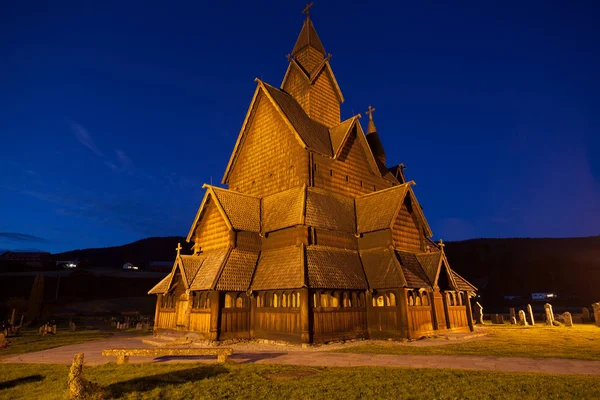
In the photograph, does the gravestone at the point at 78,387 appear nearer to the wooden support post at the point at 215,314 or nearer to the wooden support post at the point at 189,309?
the wooden support post at the point at 215,314

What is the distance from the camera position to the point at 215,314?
18.4 metres

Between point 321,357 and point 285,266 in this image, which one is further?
point 285,266

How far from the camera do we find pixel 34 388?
9.65m

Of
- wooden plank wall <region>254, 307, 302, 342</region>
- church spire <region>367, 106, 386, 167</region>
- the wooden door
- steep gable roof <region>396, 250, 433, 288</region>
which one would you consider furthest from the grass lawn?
church spire <region>367, 106, 386, 167</region>

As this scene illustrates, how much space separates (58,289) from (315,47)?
66.2 meters

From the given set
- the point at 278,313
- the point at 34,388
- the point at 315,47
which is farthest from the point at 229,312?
the point at 315,47

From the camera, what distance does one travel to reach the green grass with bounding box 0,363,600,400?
8188 mm

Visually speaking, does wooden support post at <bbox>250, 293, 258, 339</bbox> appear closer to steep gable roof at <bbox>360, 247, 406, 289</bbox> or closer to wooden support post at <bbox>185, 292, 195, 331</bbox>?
wooden support post at <bbox>185, 292, 195, 331</bbox>

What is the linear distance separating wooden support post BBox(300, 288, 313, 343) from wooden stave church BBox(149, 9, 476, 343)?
5 cm

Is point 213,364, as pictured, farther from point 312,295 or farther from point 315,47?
point 315,47

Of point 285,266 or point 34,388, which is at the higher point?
point 285,266

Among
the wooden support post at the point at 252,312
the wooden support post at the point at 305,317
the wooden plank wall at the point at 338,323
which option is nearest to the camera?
the wooden support post at the point at 305,317

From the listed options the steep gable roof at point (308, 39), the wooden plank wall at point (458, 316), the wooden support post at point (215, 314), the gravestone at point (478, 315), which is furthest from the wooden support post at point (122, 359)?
the gravestone at point (478, 315)

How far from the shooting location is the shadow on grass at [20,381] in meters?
10.1
